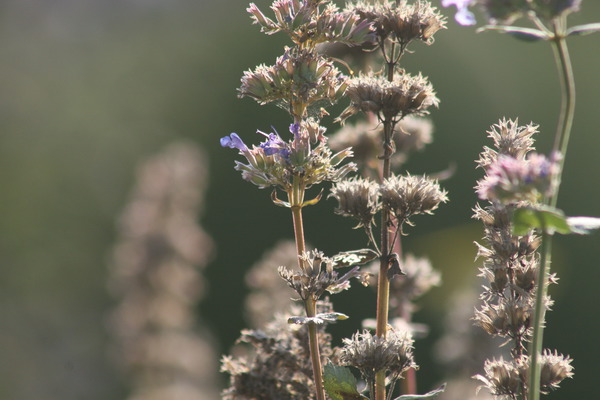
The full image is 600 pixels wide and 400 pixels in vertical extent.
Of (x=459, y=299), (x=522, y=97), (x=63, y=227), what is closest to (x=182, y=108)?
(x=63, y=227)

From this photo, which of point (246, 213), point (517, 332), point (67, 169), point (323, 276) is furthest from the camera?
point (67, 169)

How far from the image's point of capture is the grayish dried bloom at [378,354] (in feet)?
5.16

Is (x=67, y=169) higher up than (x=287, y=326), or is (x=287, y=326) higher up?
(x=67, y=169)

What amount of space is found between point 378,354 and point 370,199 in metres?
0.40

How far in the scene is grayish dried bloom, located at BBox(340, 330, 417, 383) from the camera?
5.16 feet

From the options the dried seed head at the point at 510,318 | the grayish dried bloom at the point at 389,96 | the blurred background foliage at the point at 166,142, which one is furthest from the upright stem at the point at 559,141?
the blurred background foliage at the point at 166,142

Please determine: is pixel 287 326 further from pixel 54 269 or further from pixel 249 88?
pixel 54 269

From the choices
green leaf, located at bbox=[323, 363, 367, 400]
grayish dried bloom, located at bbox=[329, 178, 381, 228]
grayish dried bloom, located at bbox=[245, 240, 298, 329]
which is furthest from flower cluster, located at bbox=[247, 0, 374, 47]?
grayish dried bloom, located at bbox=[245, 240, 298, 329]

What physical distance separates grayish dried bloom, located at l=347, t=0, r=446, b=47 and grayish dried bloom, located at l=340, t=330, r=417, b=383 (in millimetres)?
750

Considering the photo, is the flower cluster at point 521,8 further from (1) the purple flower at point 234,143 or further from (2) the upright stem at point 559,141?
(1) the purple flower at point 234,143

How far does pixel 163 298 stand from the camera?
15.9 feet

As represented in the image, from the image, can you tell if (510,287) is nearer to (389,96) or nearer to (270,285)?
(389,96)

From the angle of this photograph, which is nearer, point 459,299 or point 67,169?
point 459,299

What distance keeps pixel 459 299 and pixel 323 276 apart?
7.93 ft
